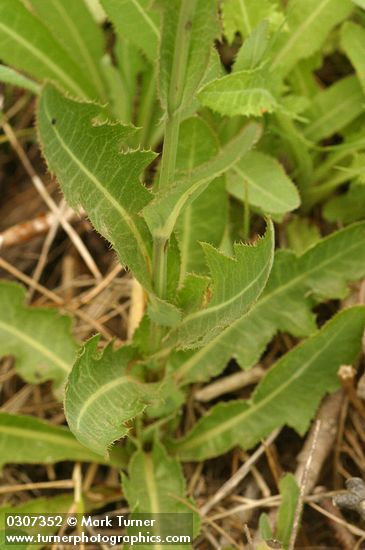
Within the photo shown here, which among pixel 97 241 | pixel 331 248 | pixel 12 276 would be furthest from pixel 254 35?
pixel 12 276

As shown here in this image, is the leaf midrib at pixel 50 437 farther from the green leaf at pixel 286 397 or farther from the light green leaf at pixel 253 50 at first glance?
the light green leaf at pixel 253 50

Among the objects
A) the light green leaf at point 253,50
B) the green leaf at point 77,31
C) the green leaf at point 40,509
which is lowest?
the green leaf at point 40,509

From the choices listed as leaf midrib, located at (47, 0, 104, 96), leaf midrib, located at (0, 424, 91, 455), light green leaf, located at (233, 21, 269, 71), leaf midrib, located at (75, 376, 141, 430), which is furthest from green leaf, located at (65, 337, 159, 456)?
leaf midrib, located at (47, 0, 104, 96)

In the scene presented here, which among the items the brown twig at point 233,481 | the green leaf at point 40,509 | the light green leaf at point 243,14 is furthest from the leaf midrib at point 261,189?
the green leaf at point 40,509

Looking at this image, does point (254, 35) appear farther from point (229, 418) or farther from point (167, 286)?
point (229, 418)

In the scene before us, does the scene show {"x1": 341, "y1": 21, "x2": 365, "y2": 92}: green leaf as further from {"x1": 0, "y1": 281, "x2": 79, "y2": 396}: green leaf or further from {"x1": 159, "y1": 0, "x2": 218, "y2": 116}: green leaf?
{"x1": 0, "y1": 281, "x2": 79, "y2": 396}: green leaf
